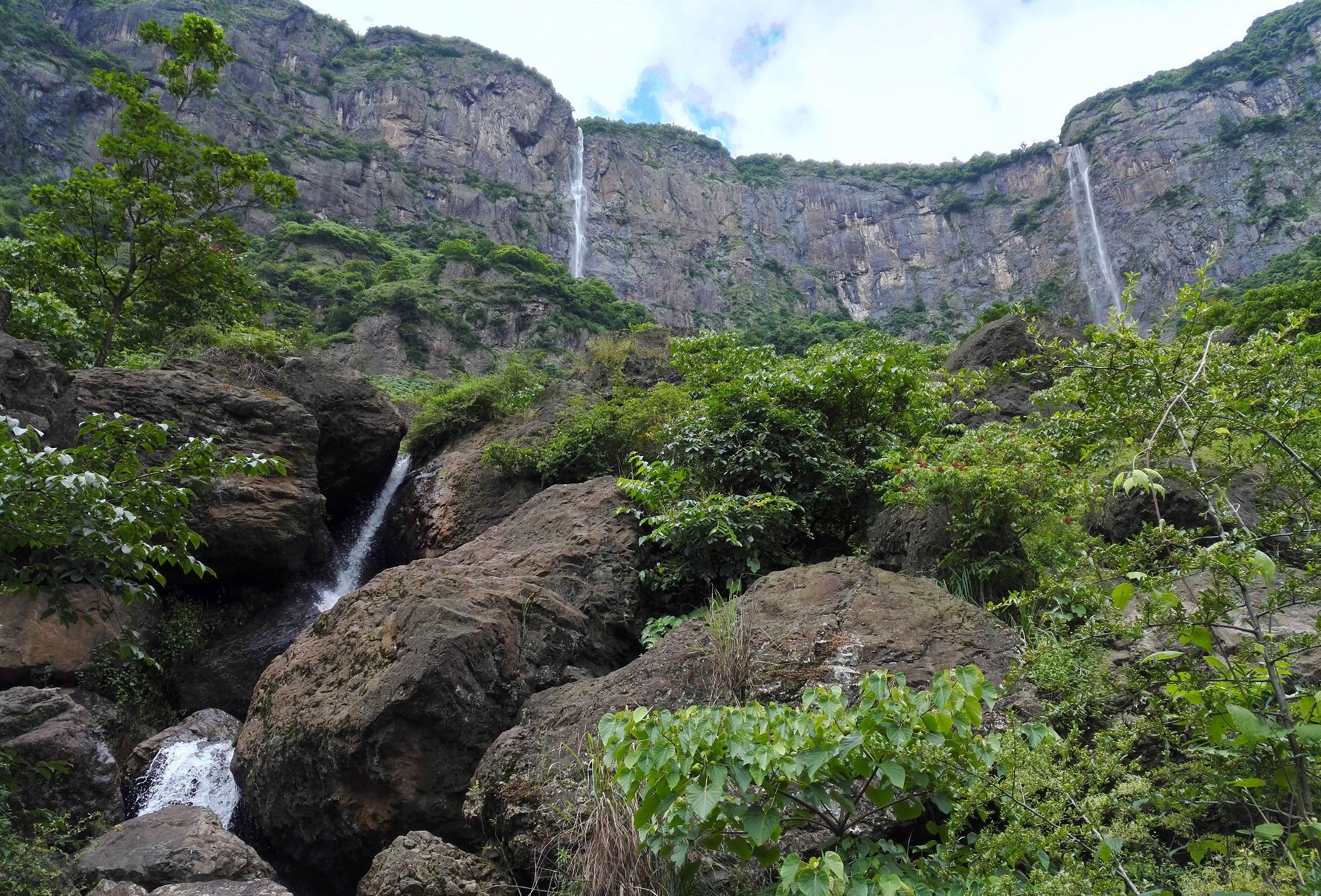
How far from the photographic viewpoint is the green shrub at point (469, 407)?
496 inches

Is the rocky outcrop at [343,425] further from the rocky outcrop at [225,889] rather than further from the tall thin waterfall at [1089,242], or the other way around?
the tall thin waterfall at [1089,242]

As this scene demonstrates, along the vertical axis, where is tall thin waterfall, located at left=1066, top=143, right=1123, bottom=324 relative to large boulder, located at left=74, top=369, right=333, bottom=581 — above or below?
above

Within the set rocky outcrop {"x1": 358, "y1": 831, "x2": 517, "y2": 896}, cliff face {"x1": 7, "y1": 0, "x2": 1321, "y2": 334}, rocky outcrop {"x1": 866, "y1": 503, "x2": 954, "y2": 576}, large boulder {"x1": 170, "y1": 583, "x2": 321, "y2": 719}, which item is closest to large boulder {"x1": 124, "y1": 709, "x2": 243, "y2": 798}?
large boulder {"x1": 170, "y1": 583, "x2": 321, "y2": 719}

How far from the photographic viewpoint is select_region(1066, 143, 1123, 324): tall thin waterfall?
55094mm

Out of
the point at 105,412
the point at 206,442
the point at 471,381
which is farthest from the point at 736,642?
the point at 471,381

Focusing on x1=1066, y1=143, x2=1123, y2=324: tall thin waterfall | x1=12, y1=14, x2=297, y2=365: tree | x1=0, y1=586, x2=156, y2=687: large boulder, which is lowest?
x1=0, y1=586, x2=156, y2=687: large boulder

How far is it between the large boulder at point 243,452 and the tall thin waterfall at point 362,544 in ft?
1.86

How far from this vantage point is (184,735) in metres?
7.46

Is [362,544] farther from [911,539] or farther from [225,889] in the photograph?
[911,539]

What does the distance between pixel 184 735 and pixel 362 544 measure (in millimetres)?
4877

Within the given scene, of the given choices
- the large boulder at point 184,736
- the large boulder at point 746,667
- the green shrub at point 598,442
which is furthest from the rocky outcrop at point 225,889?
the green shrub at point 598,442

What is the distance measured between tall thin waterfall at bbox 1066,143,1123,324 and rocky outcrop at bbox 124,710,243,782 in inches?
2264

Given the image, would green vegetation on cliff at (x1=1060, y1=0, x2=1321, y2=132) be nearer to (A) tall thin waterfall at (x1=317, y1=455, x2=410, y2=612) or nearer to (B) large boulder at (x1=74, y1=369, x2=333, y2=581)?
(A) tall thin waterfall at (x1=317, y1=455, x2=410, y2=612)

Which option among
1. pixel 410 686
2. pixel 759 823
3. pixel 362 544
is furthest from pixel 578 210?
pixel 759 823
